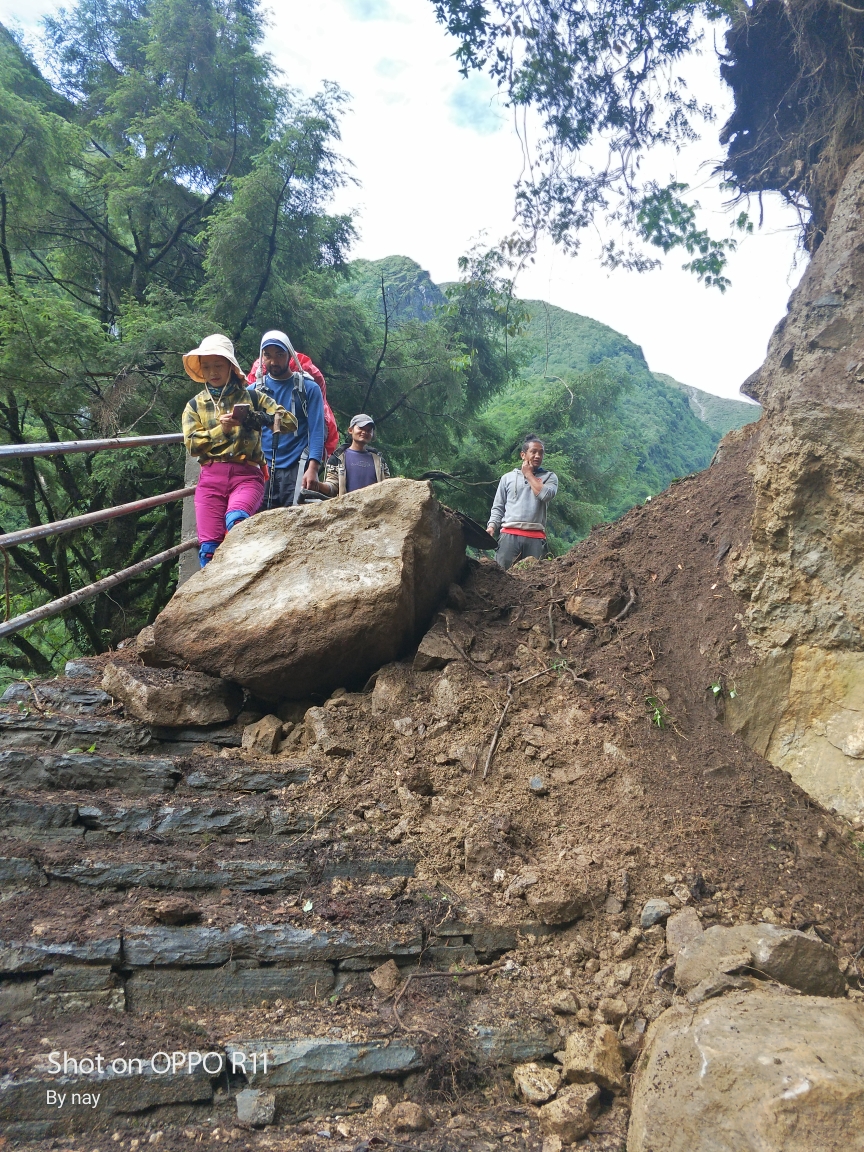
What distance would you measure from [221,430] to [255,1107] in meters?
3.85

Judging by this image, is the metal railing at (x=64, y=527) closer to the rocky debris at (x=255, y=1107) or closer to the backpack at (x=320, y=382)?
the backpack at (x=320, y=382)

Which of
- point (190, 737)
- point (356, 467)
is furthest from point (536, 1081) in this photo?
point (356, 467)

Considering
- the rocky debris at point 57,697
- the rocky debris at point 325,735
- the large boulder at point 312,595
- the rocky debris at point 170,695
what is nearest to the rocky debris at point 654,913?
the rocky debris at point 325,735

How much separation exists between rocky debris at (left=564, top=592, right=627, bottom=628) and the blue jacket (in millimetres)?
2137

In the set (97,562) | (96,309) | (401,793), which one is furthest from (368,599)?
(96,309)

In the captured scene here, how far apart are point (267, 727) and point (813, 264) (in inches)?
195

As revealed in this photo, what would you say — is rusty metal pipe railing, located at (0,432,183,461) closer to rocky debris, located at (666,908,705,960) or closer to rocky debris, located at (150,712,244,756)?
rocky debris, located at (150,712,244,756)

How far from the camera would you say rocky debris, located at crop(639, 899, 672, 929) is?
126 inches

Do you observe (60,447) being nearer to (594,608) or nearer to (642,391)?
(594,608)

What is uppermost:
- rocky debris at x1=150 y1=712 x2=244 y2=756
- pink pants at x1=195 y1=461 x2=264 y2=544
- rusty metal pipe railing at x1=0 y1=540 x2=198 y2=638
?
pink pants at x1=195 y1=461 x2=264 y2=544

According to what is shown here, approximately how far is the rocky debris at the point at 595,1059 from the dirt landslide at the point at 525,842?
66 millimetres

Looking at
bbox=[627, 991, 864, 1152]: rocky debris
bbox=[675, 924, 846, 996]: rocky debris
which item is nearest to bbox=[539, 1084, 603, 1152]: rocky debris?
bbox=[627, 991, 864, 1152]: rocky debris

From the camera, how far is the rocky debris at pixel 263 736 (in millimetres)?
4363

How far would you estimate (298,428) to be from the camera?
219 inches
